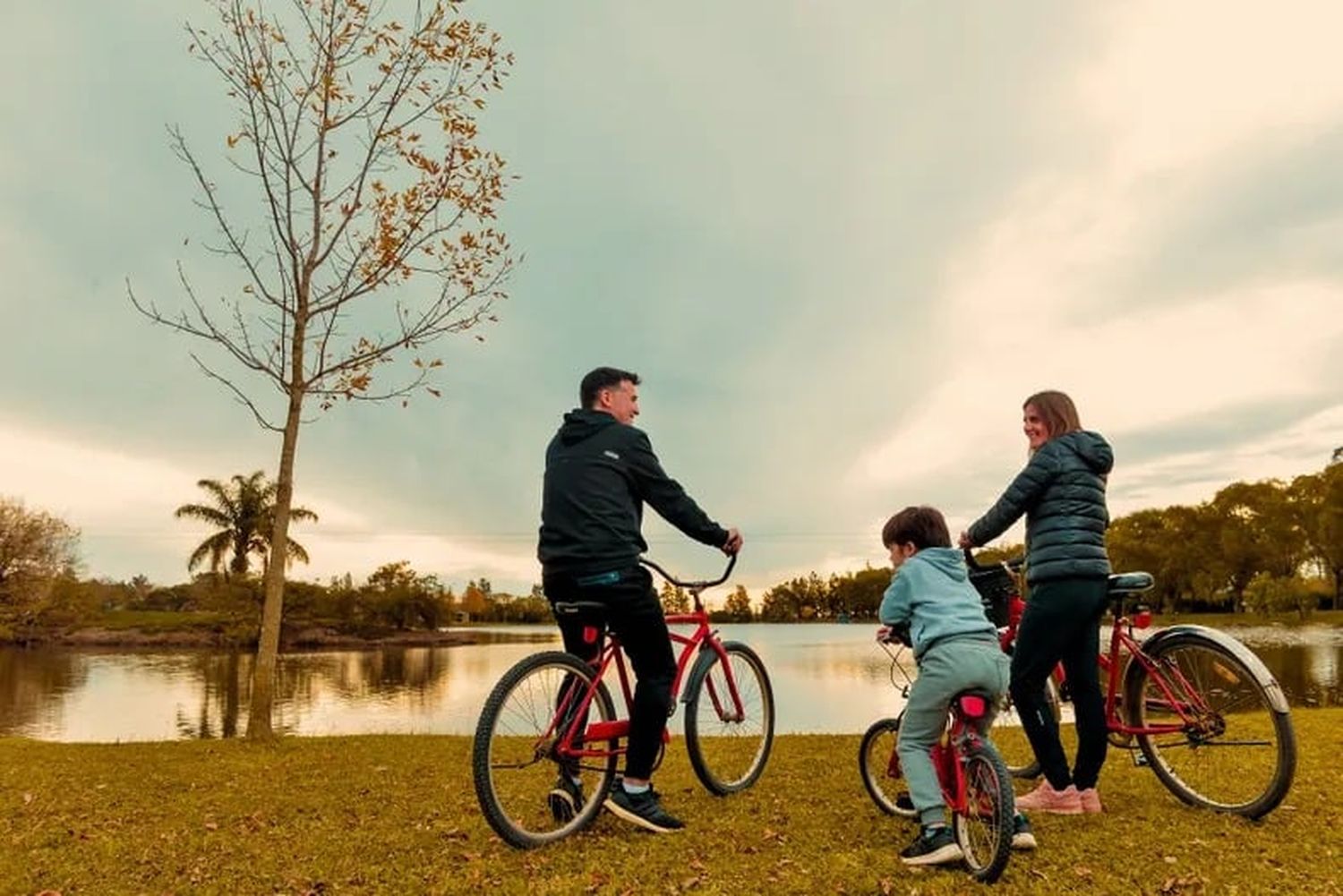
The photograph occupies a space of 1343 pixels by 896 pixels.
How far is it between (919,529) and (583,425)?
1.87 metres

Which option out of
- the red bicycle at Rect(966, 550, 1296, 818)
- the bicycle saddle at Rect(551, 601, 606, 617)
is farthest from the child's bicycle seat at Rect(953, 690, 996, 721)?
the bicycle saddle at Rect(551, 601, 606, 617)

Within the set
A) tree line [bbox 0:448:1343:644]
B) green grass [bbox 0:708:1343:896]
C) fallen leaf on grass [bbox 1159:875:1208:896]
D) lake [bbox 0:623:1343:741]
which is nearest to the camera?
fallen leaf on grass [bbox 1159:875:1208:896]

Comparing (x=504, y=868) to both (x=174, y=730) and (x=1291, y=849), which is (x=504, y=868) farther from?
(x=174, y=730)

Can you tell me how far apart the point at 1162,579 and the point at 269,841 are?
8870 cm

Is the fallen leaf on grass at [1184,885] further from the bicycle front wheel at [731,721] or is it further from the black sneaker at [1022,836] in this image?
the bicycle front wheel at [731,721]

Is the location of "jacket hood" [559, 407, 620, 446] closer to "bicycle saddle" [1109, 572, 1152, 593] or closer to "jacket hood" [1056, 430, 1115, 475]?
"jacket hood" [1056, 430, 1115, 475]

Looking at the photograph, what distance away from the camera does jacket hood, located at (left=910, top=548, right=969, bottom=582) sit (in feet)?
13.5

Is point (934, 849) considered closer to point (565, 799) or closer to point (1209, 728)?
point (565, 799)

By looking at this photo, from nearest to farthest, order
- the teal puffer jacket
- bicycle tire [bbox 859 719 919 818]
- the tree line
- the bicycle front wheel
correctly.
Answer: the teal puffer jacket
bicycle tire [bbox 859 719 919 818]
the bicycle front wheel
the tree line

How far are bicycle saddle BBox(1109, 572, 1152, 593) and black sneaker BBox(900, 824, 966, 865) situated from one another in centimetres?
173

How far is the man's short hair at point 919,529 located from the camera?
4.18 meters

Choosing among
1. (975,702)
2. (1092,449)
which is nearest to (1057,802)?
(975,702)

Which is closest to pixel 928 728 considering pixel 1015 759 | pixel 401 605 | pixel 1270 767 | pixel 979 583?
pixel 979 583

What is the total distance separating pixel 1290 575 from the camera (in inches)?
2778
